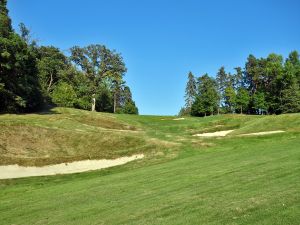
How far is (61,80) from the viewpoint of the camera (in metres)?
105

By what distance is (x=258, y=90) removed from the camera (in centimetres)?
12069

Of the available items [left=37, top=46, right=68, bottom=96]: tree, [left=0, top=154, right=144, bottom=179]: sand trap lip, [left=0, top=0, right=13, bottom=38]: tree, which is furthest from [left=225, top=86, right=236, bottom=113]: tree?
[left=0, top=154, right=144, bottom=179]: sand trap lip

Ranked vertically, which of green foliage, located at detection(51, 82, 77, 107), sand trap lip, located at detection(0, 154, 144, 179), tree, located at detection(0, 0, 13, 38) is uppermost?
tree, located at detection(0, 0, 13, 38)

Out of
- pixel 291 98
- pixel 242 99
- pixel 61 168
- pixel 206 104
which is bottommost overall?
pixel 61 168

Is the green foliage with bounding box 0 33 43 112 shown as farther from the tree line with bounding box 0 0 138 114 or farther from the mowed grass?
the mowed grass

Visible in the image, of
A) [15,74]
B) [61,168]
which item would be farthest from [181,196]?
[15,74]

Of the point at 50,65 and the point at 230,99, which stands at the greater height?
the point at 50,65

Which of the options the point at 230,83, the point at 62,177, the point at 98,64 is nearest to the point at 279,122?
the point at 62,177

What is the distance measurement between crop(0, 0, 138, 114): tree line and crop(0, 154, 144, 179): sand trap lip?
24204mm

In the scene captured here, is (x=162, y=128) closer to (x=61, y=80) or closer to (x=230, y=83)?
(x=61, y=80)

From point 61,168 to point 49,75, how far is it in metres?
83.0

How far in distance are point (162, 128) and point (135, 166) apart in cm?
2803

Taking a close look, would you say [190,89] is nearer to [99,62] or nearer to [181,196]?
[99,62]

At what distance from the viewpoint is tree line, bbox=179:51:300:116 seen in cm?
10467
